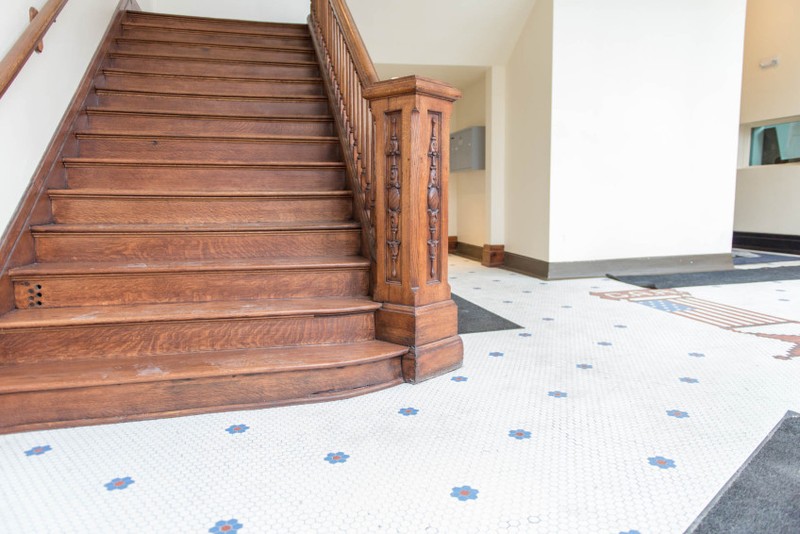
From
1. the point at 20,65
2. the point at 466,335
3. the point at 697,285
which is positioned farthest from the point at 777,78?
the point at 20,65

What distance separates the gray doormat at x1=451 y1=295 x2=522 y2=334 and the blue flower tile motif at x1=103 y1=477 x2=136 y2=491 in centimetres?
211

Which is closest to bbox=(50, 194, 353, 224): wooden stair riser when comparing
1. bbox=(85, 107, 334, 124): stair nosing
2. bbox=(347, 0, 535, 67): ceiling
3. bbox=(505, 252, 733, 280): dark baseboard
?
bbox=(85, 107, 334, 124): stair nosing

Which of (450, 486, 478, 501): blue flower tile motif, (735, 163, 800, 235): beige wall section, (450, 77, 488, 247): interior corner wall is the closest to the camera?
(450, 486, 478, 501): blue flower tile motif

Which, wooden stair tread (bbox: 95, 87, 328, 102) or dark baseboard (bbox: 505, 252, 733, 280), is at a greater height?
wooden stair tread (bbox: 95, 87, 328, 102)

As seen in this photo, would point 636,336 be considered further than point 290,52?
No

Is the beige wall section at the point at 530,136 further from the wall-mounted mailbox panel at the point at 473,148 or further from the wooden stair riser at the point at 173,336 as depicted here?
the wooden stair riser at the point at 173,336

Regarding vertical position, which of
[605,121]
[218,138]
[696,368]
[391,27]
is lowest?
[696,368]

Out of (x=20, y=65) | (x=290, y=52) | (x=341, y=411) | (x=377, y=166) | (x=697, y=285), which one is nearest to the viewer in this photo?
(x=341, y=411)

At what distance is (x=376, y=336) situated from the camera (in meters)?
2.59

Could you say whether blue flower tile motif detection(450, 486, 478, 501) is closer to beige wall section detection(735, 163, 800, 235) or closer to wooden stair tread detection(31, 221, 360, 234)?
wooden stair tread detection(31, 221, 360, 234)

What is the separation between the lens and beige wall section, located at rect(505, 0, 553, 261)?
5.45 metres

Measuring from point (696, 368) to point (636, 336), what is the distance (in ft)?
2.00

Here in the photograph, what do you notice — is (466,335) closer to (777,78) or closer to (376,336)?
(376,336)

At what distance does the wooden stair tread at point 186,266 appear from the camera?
2447 mm
